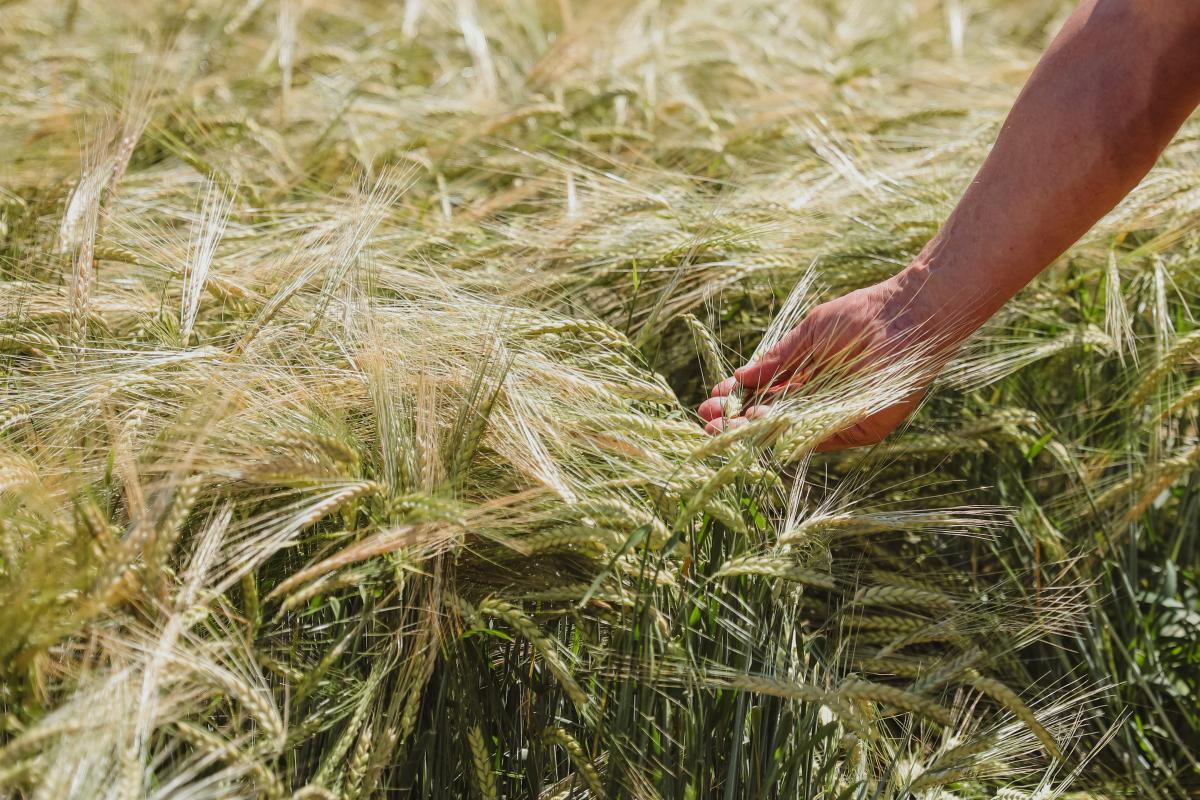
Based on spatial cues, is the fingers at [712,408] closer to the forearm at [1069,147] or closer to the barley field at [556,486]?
the barley field at [556,486]

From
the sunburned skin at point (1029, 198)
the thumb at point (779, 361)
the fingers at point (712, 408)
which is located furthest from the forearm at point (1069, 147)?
the fingers at point (712, 408)

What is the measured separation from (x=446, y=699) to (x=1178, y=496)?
1.07m

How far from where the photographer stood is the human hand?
3.49 feet

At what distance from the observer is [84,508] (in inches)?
30.8

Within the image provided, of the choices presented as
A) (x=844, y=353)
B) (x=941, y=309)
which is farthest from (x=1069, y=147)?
(x=844, y=353)

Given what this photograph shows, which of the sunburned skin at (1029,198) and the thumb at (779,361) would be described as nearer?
the sunburned skin at (1029,198)

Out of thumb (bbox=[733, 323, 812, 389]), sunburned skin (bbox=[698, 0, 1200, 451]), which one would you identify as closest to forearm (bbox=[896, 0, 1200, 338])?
sunburned skin (bbox=[698, 0, 1200, 451])

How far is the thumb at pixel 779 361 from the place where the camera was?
3.68ft

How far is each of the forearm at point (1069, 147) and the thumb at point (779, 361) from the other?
0.14m

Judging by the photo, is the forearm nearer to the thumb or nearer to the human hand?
the human hand

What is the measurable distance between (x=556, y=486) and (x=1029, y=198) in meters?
0.60

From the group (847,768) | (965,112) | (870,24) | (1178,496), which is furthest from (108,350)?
(870,24)

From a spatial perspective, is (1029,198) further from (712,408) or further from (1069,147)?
(712,408)

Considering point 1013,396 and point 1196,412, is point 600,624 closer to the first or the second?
point 1013,396
